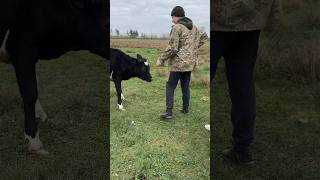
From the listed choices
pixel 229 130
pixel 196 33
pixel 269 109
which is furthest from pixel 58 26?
pixel 269 109

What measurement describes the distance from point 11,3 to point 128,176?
1963mm

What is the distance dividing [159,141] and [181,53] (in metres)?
0.67

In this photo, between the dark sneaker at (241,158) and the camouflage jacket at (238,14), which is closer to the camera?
the camouflage jacket at (238,14)

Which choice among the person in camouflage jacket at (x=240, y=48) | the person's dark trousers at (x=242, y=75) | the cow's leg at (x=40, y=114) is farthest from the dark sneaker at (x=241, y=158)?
the cow's leg at (x=40, y=114)

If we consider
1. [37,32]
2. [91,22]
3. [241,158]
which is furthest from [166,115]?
[37,32]

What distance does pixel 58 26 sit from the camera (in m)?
4.46

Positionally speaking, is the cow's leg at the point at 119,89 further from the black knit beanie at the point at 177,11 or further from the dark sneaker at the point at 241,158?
the dark sneaker at the point at 241,158

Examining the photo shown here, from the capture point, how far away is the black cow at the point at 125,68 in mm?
3541

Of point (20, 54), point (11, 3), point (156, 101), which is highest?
point (11, 3)

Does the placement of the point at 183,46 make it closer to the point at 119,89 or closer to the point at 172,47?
the point at 172,47

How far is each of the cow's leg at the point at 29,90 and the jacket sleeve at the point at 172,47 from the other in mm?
1344

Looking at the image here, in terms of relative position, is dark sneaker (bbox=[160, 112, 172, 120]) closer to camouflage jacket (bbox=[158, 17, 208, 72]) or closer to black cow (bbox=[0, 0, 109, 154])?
camouflage jacket (bbox=[158, 17, 208, 72])

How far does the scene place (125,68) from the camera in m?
4.03

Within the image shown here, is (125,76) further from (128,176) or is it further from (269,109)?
(269,109)
